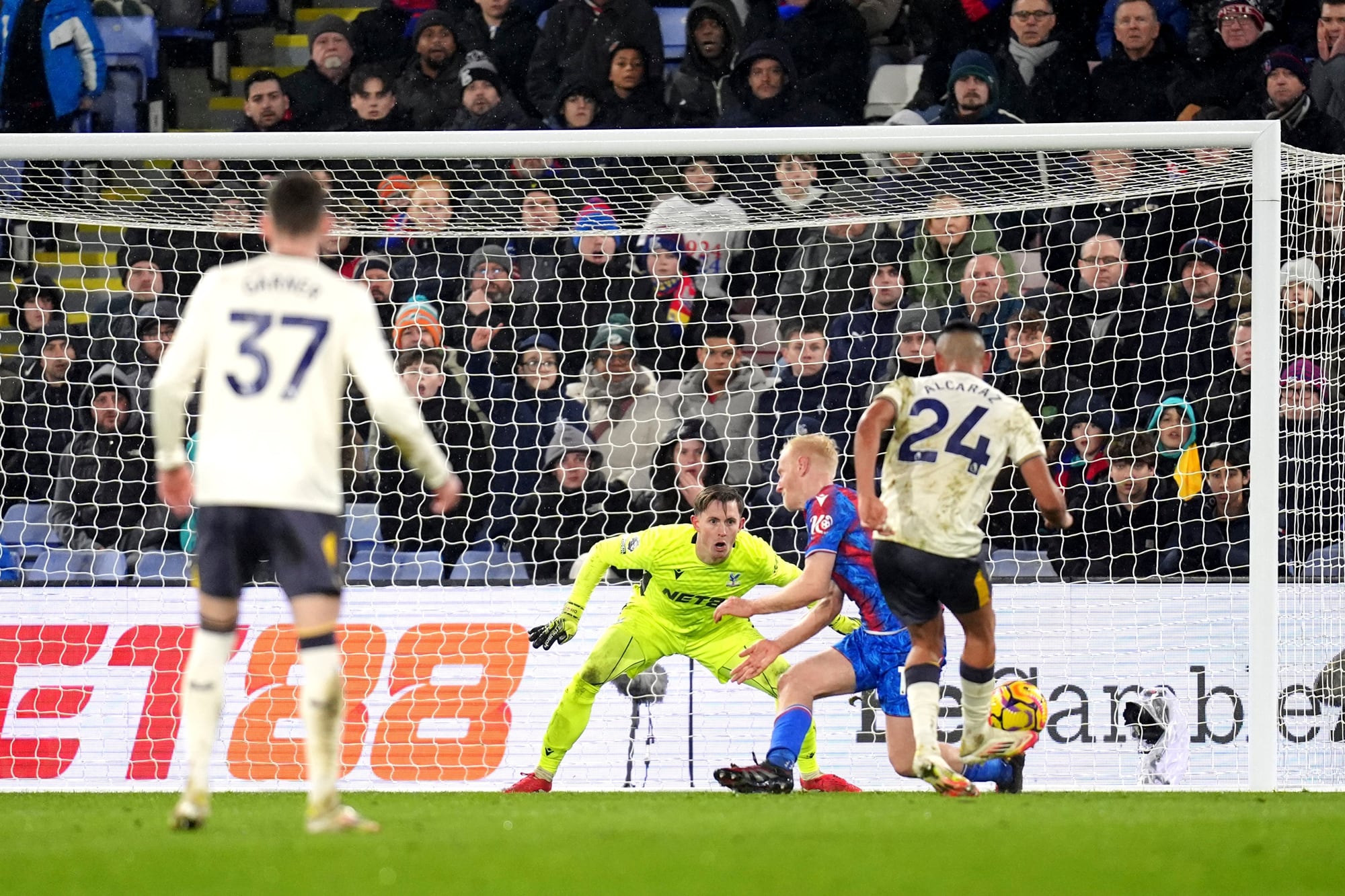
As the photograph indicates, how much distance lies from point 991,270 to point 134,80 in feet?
24.0

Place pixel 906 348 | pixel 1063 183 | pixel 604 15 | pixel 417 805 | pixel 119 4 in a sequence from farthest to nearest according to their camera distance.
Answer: pixel 119 4
pixel 604 15
pixel 906 348
pixel 1063 183
pixel 417 805

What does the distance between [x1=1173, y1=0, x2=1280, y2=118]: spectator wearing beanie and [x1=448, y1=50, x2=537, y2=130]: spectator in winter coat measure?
4776mm

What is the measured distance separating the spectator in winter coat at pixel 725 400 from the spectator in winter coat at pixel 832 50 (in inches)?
114

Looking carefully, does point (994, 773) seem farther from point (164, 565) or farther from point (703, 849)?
point (164, 565)

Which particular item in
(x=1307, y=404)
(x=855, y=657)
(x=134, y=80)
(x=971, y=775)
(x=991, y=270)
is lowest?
(x=971, y=775)

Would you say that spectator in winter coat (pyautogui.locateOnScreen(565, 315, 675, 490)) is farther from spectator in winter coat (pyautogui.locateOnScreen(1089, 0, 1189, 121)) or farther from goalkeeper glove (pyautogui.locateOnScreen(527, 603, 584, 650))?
spectator in winter coat (pyautogui.locateOnScreen(1089, 0, 1189, 121))

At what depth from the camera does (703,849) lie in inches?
192

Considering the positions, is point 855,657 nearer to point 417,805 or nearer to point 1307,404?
point 417,805

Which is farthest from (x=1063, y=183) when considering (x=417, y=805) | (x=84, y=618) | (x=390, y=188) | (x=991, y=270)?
(x=84, y=618)

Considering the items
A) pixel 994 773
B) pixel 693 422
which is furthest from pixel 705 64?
pixel 994 773

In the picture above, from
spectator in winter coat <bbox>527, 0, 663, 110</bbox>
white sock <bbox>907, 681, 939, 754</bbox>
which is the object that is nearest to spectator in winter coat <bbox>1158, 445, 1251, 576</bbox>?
white sock <bbox>907, 681, 939, 754</bbox>

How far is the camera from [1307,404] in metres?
9.34

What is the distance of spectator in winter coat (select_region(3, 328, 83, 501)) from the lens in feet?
34.3

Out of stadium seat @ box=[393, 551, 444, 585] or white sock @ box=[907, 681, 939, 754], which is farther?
stadium seat @ box=[393, 551, 444, 585]
